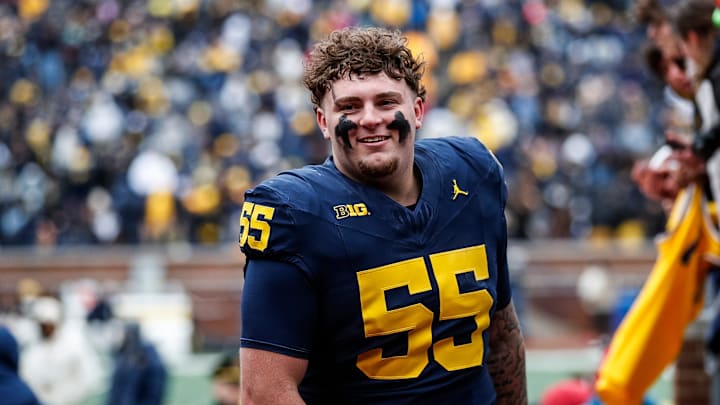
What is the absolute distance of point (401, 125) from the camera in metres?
3.51

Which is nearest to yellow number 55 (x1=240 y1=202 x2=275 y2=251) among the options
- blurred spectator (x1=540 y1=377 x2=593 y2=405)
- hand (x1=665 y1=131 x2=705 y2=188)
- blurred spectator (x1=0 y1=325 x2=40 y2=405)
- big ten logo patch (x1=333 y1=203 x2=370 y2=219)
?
big ten logo patch (x1=333 y1=203 x2=370 y2=219)

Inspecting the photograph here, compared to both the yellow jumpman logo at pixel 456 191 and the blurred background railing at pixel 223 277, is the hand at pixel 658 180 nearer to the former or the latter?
the yellow jumpman logo at pixel 456 191

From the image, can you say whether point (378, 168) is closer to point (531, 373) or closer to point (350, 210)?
point (350, 210)

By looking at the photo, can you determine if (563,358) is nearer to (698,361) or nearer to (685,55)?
(698,361)

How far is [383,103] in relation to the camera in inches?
139

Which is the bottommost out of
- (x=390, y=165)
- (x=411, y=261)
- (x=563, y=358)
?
(x=563, y=358)

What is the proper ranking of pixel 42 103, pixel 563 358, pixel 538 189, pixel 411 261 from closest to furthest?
pixel 411 261 < pixel 563 358 < pixel 538 189 < pixel 42 103

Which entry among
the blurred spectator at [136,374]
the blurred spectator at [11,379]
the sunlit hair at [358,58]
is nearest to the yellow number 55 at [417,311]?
the sunlit hair at [358,58]

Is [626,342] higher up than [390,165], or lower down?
Answer: lower down

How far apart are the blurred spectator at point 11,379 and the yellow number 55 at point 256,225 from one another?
2690 millimetres

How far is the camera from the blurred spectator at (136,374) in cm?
1185

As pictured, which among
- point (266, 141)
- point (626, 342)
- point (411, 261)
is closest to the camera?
point (411, 261)

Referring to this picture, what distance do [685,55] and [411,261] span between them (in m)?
2.62

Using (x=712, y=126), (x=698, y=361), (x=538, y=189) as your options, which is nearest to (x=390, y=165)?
(x=712, y=126)
